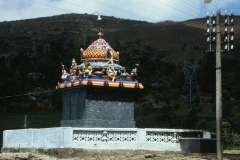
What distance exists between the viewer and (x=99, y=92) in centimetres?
2370

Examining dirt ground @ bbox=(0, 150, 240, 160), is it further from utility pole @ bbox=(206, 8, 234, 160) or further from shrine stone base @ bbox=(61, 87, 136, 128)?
shrine stone base @ bbox=(61, 87, 136, 128)

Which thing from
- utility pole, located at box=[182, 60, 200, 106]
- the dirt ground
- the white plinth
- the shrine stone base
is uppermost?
utility pole, located at box=[182, 60, 200, 106]

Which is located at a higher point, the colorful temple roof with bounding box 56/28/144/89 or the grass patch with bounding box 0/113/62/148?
the colorful temple roof with bounding box 56/28/144/89

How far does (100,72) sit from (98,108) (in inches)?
62.1

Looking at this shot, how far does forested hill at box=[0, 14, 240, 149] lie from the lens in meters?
51.2

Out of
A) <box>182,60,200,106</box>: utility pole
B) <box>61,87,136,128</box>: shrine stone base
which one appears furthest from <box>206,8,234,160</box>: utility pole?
<box>182,60,200,106</box>: utility pole

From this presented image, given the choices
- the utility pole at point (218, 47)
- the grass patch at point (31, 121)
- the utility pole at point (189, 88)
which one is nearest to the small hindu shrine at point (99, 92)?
the utility pole at point (218, 47)

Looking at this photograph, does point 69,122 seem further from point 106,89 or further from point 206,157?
point 206,157

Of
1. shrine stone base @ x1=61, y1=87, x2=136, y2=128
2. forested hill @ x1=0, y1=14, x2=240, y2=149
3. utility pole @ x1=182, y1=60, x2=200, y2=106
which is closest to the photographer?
shrine stone base @ x1=61, y1=87, x2=136, y2=128

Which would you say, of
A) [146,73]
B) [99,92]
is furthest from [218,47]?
[146,73]

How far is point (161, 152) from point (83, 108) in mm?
4025

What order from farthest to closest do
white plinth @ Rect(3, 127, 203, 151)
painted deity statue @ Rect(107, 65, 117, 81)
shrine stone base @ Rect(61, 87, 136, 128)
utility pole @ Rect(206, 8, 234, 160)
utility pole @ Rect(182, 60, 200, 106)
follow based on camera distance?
1. utility pole @ Rect(182, 60, 200, 106)
2. painted deity statue @ Rect(107, 65, 117, 81)
3. shrine stone base @ Rect(61, 87, 136, 128)
4. white plinth @ Rect(3, 127, 203, 151)
5. utility pole @ Rect(206, 8, 234, 160)

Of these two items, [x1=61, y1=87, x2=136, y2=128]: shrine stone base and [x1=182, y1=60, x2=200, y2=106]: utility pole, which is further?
[x1=182, y1=60, x2=200, y2=106]: utility pole

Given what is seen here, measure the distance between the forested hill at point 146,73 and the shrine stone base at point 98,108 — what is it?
991cm
